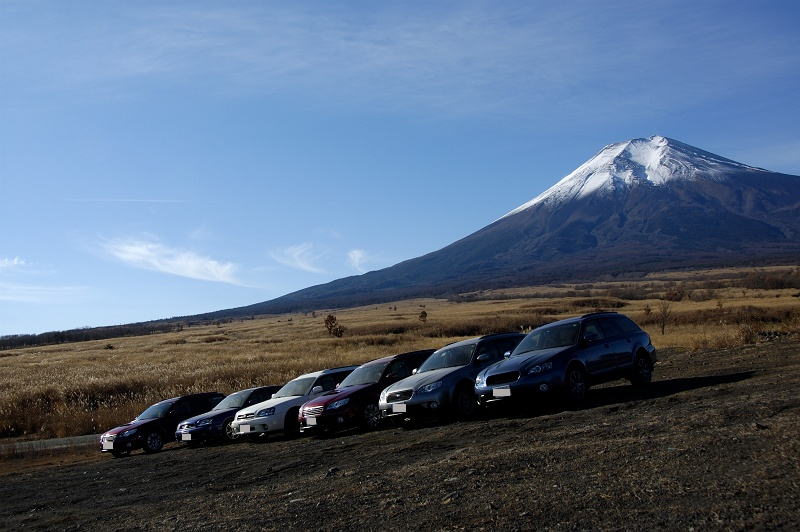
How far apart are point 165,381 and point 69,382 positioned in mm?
5385

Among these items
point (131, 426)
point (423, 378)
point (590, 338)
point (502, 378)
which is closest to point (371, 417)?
point (423, 378)

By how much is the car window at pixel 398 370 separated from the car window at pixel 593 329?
4410 mm

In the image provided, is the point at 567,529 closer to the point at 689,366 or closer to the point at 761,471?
the point at 761,471

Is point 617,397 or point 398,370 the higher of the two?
point 398,370

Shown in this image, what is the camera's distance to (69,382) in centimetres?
3469

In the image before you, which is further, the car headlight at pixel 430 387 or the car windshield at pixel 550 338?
the car windshield at pixel 550 338

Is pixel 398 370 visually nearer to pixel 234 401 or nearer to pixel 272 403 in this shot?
pixel 272 403

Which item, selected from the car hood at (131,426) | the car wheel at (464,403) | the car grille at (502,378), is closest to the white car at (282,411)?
the car hood at (131,426)

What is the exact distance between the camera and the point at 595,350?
1502 cm

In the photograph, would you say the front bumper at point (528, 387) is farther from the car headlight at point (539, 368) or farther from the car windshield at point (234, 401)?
the car windshield at point (234, 401)

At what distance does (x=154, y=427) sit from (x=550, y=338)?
10962 millimetres

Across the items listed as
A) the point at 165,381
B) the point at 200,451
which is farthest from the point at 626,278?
the point at 200,451

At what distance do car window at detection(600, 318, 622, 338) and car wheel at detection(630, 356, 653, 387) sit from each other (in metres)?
0.71

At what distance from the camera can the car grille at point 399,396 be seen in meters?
15.0
